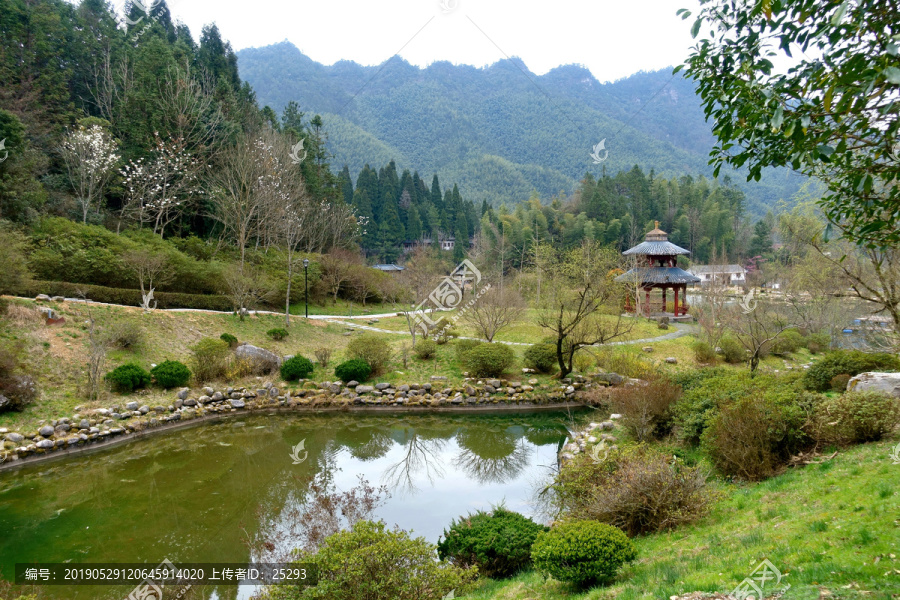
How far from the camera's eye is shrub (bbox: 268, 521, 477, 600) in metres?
3.42

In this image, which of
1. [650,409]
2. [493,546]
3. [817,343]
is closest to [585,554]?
[493,546]

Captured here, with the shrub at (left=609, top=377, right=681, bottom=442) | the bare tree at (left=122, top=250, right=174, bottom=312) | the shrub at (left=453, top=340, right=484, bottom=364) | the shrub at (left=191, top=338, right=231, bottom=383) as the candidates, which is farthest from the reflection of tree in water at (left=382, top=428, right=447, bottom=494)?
the bare tree at (left=122, top=250, right=174, bottom=312)

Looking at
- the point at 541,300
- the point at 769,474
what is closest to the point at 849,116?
the point at 769,474

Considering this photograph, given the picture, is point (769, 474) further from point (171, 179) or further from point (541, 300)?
point (171, 179)

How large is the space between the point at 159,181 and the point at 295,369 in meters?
14.6

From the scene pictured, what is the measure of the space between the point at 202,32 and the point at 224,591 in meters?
36.5

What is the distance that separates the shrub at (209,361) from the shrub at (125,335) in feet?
4.65

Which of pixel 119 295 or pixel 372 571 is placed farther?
pixel 119 295

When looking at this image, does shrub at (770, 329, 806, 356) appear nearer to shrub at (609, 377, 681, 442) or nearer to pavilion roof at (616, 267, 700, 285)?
pavilion roof at (616, 267, 700, 285)

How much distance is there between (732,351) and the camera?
50.8 ft

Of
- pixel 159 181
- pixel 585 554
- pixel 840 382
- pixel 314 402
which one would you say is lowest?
pixel 314 402

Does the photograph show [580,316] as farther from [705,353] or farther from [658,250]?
[658,250]

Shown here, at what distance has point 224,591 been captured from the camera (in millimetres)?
5098

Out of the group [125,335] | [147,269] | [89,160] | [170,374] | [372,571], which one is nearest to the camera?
[372,571]
